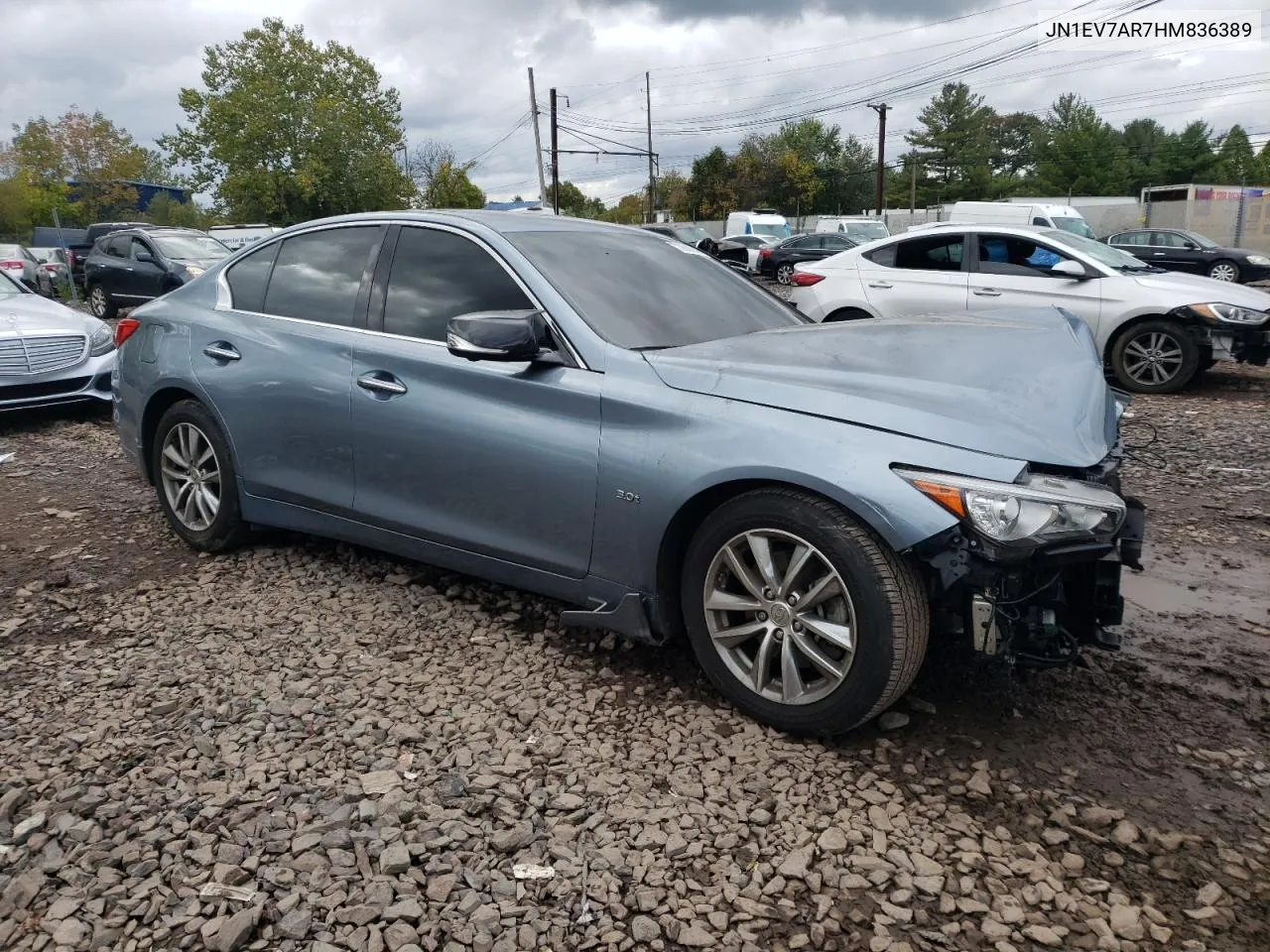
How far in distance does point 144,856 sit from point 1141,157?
85.1m

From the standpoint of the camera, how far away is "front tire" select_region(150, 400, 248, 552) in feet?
14.7

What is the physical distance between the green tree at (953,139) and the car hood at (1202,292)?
78.6 metres

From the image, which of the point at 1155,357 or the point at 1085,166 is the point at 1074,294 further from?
the point at 1085,166

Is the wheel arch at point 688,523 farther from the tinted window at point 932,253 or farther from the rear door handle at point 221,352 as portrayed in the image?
the tinted window at point 932,253

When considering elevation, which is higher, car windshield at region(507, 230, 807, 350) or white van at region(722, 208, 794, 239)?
white van at region(722, 208, 794, 239)

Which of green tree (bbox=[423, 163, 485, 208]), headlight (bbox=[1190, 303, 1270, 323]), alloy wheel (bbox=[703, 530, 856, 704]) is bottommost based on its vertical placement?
alloy wheel (bbox=[703, 530, 856, 704])

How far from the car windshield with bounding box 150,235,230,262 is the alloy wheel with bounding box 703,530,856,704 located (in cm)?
1511

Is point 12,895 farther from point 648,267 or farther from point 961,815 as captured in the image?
point 648,267

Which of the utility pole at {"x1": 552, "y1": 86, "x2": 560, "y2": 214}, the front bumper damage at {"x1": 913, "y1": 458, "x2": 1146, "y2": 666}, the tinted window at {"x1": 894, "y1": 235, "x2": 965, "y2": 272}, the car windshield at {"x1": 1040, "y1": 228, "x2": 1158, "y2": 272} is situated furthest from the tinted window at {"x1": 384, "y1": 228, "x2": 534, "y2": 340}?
the utility pole at {"x1": 552, "y1": 86, "x2": 560, "y2": 214}

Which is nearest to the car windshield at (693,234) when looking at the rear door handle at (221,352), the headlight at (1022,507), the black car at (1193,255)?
the black car at (1193,255)

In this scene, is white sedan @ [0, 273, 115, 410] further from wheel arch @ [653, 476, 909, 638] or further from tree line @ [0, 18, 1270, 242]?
tree line @ [0, 18, 1270, 242]

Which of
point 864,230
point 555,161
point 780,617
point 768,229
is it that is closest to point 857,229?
point 864,230

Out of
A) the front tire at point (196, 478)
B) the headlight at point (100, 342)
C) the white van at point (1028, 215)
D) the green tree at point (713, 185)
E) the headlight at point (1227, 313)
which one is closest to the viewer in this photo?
the front tire at point (196, 478)

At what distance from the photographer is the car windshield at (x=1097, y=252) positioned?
9.11 metres
